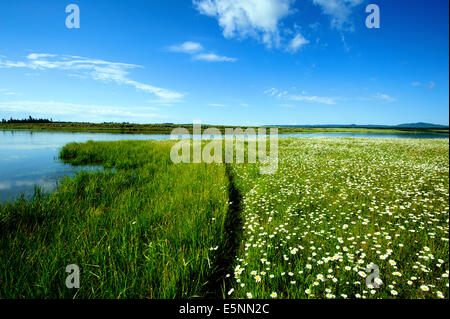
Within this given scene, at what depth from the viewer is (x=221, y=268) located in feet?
13.3

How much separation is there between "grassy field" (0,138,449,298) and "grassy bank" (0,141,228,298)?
24 mm

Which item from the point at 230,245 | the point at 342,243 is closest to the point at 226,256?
the point at 230,245

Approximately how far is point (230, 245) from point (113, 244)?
2655mm

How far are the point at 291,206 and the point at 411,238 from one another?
9.90 ft

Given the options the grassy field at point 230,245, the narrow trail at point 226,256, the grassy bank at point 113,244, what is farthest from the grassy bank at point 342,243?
the grassy bank at point 113,244

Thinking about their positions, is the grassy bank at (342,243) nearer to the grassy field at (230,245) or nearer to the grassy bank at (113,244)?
the grassy field at (230,245)

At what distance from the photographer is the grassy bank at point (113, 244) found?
3.10 metres

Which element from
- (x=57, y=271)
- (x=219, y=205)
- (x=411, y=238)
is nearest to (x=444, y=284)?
(x=411, y=238)

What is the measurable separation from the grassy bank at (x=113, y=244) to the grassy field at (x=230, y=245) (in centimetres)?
2

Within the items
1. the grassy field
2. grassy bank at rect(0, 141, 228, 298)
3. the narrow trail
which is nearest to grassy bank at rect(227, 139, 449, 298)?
the grassy field

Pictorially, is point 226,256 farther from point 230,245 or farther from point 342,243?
point 342,243

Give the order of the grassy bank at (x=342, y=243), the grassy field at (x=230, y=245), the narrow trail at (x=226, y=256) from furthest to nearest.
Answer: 1. the narrow trail at (x=226, y=256)
2. the grassy bank at (x=342, y=243)
3. the grassy field at (x=230, y=245)

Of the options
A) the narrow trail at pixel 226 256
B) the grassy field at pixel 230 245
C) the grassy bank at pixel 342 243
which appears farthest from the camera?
the narrow trail at pixel 226 256

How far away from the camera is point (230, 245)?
4.98 m
